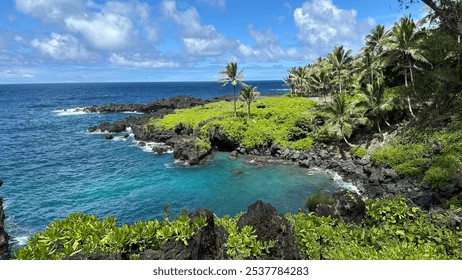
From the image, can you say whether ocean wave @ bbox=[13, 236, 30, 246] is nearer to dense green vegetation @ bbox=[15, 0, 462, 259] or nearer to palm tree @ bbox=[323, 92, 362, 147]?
dense green vegetation @ bbox=[15, 0, 462, 259]

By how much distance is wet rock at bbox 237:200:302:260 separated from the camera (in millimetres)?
9625

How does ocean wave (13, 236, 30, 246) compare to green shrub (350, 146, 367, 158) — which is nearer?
ocean wave (13, 236, 30, 246)

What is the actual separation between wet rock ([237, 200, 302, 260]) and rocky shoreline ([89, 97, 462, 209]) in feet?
55.3

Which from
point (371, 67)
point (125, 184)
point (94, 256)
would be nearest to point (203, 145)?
point (125, 184)

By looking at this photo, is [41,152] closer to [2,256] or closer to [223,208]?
[2,256]

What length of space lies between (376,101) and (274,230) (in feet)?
119

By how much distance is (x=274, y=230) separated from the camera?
1040 centimetres

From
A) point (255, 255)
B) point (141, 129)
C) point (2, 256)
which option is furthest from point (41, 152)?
point (255, 255)

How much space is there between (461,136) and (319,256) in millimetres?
33416

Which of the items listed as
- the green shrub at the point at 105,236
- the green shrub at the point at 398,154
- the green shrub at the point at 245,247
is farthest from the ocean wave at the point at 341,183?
the green shrub at the point at 105,236

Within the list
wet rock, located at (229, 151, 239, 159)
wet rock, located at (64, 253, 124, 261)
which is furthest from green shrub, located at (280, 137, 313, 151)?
wet rock, located at (64, 253, 124, 261)

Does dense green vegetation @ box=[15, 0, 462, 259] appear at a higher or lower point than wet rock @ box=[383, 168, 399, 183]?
higher

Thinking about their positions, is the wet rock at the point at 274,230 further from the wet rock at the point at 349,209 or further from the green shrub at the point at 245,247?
the wet rock at the point at 349,209

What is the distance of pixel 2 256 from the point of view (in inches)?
864
